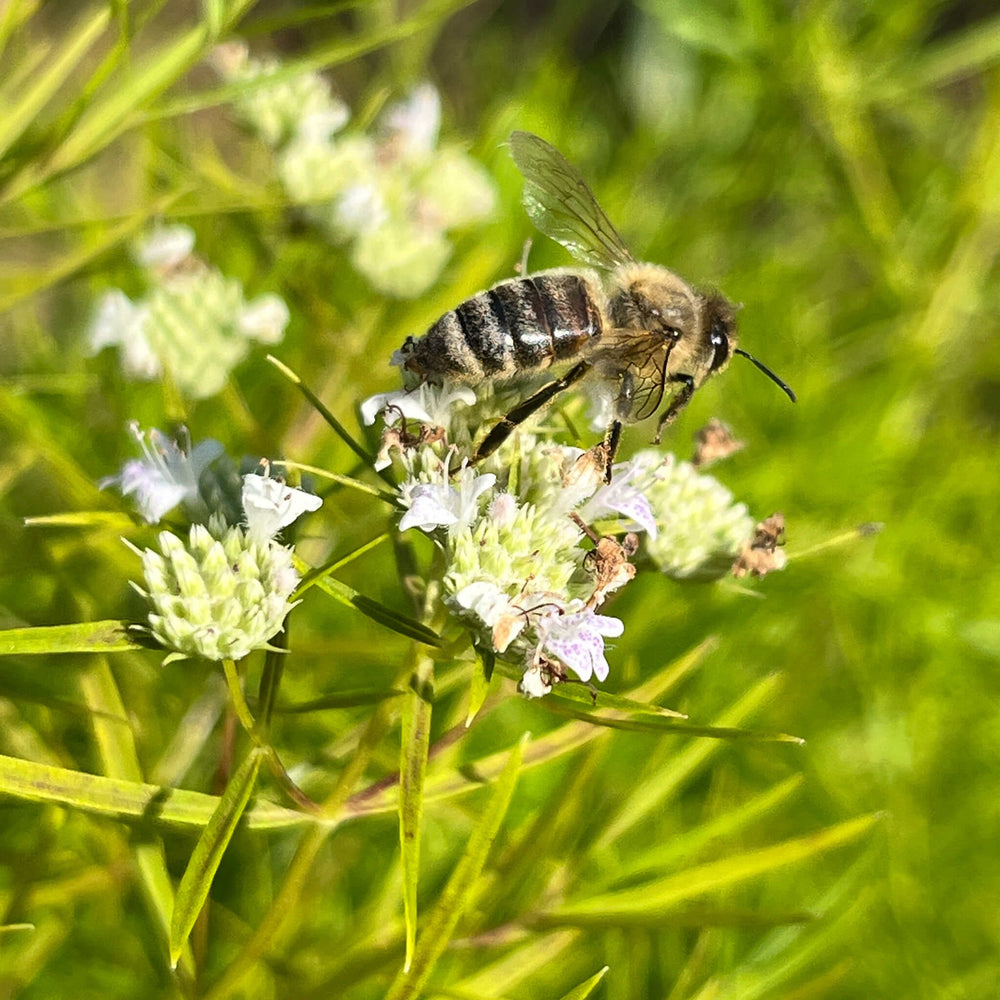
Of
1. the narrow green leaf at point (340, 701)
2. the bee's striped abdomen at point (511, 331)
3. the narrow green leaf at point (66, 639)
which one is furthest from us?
the bee's striped abdomen at point (511, 331)

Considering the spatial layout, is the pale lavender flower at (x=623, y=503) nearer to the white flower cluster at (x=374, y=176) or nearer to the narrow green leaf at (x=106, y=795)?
the narrow green leaf at (x=106, y=795)

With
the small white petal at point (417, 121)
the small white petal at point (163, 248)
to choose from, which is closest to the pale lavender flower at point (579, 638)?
the small white petal at point (163, 248)

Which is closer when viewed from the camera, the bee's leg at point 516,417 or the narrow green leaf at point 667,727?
the narrow green leaf at point 667,727

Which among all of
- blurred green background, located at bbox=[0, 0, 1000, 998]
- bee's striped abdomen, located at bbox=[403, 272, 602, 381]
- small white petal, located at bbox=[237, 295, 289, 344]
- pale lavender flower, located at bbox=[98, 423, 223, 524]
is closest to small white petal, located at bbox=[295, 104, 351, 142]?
blurred green background, located at bbox=[0, 0, 1000, 998]

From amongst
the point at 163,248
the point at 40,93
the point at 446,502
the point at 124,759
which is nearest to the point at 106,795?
the point at 124,759

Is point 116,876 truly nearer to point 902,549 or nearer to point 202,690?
point 202,690

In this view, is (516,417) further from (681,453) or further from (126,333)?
(681,453)

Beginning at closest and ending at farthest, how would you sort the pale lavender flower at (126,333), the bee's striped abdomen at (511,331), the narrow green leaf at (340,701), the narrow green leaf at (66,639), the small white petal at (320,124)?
the narrow green leaf at (66,639) < the narrow green leaf at (340,701) < the bee's striped abdomen at (511,331) < the pale lavender flower at (126,333) < the small white petal at (320,124)
